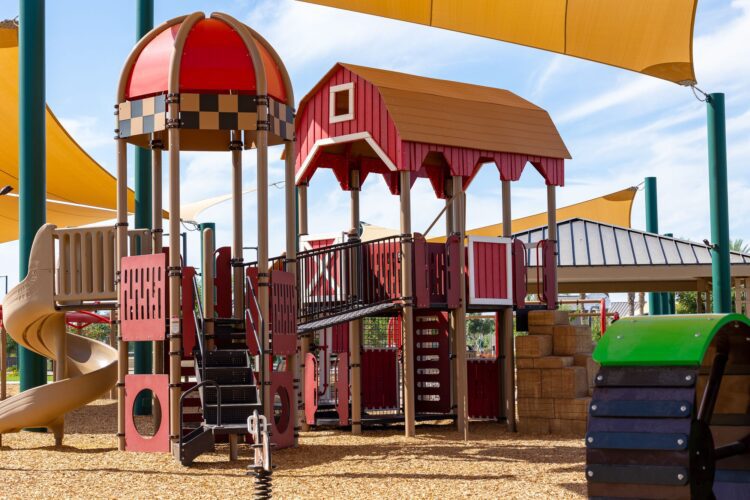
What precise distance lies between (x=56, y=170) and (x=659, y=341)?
872 inches

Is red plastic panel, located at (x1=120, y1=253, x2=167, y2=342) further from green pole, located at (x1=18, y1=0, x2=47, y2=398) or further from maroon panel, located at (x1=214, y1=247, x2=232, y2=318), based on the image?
green pole, located at (x1=18, y1=0, x2=47, y2=398)

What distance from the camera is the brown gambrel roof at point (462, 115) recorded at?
1586cm

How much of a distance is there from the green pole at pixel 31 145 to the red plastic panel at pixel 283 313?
5.83 metres

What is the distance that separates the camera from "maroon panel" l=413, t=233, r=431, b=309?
51.3ft

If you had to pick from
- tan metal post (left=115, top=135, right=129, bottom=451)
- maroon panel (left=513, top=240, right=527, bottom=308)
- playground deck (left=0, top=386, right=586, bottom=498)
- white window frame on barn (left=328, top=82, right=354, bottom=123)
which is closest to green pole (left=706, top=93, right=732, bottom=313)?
maroon panel (left=513, top=240, right=527, bottom=308)

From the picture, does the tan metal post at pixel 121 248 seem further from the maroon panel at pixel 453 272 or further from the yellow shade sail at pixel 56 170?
the yellow shade sail at pixel 56 170

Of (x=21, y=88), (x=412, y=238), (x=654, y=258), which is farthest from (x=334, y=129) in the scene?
(x=654, y=258)

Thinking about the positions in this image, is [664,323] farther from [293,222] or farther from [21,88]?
[21,88]

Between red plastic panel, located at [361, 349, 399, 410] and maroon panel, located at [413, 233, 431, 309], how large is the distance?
2.70 metres

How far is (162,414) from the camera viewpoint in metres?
12.5

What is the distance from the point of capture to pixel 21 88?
57.0 feet

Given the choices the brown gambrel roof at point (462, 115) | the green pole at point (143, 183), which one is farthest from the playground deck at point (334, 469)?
the brown gambrel roof at point (462, 115)

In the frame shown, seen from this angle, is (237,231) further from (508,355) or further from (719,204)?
(719,204)

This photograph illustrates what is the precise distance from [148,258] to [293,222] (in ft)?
7.29
